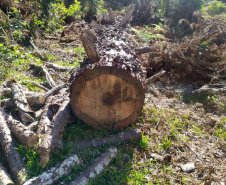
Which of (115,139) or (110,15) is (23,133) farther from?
(110,15)

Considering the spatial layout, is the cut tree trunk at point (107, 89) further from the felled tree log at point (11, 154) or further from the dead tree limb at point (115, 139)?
the felled tree log at point (11, 154)

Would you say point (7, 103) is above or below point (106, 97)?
below

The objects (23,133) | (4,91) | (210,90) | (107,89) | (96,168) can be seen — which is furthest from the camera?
(210,90)

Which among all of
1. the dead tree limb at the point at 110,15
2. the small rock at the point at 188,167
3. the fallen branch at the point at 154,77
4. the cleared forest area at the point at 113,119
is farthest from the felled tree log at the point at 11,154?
the dead tree limb at the point at 110,15

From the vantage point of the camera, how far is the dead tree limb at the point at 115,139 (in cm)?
281

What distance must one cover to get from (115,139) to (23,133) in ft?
3.70

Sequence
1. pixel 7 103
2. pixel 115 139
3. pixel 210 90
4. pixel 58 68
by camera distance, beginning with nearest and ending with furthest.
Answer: pixel 115 139
pixel 7 103
pixel 210 90
pixel 58 68

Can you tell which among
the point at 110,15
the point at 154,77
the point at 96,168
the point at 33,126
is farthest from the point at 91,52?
the point at 110,15

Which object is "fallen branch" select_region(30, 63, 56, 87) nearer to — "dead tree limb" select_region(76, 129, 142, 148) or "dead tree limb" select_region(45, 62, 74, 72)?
"dead tree limb" select_region(45, 62, 74, 72)

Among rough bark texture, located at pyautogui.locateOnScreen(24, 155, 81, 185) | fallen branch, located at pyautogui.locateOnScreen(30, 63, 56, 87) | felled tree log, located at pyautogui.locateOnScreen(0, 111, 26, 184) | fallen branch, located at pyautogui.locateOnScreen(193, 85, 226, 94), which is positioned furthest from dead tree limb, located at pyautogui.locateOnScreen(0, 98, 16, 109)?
fallen branch, located at pyautogui.locateOnScreen(193, 85, 226, 94)

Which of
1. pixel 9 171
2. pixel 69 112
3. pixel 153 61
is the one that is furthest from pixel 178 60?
pixel 9 171

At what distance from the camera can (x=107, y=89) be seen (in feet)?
9.14

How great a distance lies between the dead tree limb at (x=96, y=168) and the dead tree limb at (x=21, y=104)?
1144 mm

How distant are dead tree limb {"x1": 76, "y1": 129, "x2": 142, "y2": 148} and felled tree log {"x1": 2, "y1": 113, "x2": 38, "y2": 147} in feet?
1.79
